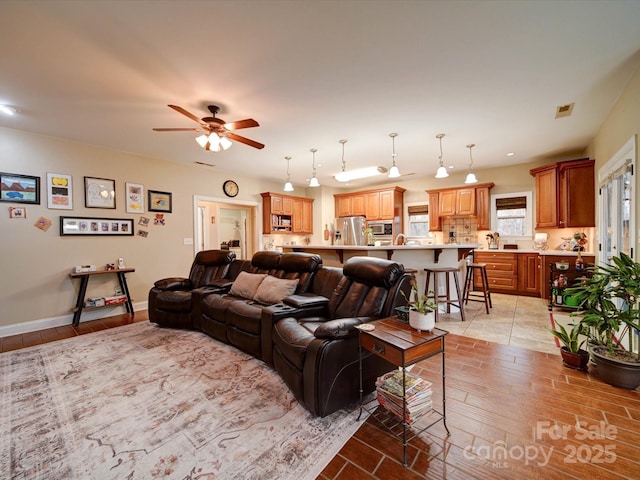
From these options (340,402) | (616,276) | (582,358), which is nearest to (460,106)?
(616,276)

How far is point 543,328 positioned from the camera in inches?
142

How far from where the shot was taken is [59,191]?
399cm

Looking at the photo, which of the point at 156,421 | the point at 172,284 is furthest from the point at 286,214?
the point at 156,421

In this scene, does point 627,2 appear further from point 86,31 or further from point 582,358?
point 86,31

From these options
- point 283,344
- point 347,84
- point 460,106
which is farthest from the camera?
point 460,106

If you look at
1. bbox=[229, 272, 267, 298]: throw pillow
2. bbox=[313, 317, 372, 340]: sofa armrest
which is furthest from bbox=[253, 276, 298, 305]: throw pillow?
bbox=[313, 317, 372, 340]: sofa armrest

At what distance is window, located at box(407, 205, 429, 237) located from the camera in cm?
700

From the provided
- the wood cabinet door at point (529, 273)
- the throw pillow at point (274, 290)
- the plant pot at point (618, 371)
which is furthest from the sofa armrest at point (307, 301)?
the wood cabinet door at point (529, 273)

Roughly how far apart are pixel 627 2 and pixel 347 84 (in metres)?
1.94

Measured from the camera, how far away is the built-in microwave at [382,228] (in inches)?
274

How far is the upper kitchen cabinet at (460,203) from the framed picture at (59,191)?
7.01m

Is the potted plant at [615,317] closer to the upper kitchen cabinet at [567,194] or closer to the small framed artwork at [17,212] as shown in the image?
the upper kitchen cabinet at [567,194]

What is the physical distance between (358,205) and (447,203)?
88.2 inches

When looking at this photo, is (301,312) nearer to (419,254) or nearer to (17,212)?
(419,254)
